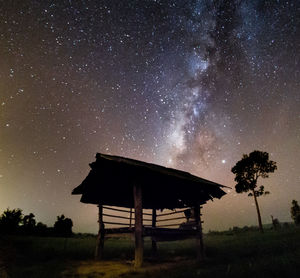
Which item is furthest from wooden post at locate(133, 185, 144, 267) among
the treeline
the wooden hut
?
the treeline

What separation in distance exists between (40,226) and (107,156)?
80.9 ft

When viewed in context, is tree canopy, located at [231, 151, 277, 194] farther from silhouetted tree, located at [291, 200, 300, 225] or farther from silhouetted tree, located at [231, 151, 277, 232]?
silhouetted tree, located at [291, 200, 300, 225]

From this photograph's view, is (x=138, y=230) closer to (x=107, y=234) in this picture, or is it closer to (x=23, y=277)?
(x=107, y=234)

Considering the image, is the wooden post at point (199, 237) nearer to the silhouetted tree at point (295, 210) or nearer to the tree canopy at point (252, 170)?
the tree canopy at point (252, 170)

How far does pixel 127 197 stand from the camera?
1296 centimetres

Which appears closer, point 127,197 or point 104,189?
point 104,189

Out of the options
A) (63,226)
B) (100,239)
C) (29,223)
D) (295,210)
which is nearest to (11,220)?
(29,223)

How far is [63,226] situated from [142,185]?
22.2 m

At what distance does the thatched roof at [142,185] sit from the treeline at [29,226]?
18.7 meters

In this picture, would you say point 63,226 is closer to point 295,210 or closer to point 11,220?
point 11,220

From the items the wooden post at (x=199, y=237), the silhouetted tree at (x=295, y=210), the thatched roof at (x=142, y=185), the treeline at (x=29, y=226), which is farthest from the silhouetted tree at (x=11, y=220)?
the silhouetted tree at (x=295, y=210)

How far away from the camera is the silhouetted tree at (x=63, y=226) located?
28147 mm

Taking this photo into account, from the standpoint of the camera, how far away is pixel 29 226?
2686 cm

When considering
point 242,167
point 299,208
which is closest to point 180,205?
point 242,167
